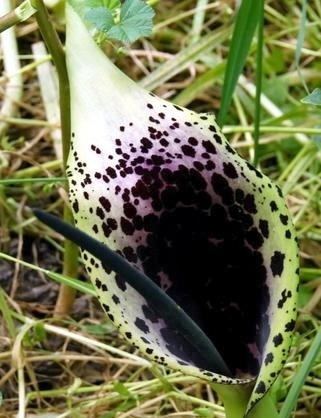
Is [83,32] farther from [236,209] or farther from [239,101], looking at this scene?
[239,101]

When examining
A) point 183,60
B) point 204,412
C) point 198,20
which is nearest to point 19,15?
point 204,412

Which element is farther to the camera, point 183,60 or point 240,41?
point 183,60


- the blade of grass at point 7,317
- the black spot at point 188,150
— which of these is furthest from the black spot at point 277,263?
the blade of grass at point 7,317

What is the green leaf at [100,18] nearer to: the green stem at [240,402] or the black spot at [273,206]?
the black spot at [273,206]

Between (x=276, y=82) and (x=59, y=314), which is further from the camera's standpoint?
(x=276, y=82)

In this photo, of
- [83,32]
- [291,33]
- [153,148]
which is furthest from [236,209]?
[291,33]

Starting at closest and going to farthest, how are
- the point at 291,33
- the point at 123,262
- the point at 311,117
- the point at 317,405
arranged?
the point at 123,262 < the point at 317,405 < the point at 311,117 < the point at 291,33

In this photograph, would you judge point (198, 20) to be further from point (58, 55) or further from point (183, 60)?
point (58, 55)
